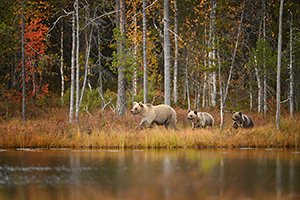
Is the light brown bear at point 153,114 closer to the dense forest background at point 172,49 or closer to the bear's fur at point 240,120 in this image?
the dense forest background at point 172,49

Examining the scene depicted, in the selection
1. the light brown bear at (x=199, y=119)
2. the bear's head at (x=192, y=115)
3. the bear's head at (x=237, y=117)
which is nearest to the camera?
the bear's head at (x=237, y=117)

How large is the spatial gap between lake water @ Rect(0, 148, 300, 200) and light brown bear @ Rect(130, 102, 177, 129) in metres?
2.86

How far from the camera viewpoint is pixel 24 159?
9016 mm

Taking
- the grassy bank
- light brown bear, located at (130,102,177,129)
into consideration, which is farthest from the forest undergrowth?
light brown bear, located at (130,102,177,129)

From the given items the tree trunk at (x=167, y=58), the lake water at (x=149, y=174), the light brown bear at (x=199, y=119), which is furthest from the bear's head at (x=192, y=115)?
the lake water at (x=149, y=174)

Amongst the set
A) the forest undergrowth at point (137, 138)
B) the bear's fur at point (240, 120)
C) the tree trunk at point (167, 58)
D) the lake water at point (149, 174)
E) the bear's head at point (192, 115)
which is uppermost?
the tree trunk at point (167, 58)

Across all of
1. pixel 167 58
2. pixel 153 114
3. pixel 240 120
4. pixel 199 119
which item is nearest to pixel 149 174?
pixel 153 114

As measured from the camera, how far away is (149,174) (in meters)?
7.21

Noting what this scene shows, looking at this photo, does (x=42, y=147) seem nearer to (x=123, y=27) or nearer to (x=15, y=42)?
(x=123, y=27)

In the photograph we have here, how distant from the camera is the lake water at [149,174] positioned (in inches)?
223

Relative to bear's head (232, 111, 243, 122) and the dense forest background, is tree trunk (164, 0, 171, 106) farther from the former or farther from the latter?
bear's head (232, 111, 243, 122)

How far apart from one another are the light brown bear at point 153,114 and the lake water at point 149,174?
2856 mm

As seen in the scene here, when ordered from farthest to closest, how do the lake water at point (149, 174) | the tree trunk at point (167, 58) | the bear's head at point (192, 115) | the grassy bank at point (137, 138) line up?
the tree trunk at point (167, 58) < the bear's head at point (192, 115) < the grassy bank at point (137, 138) < the lake water at point (149, 174)

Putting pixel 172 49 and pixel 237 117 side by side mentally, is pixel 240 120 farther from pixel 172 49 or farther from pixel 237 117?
pixel 172 49
